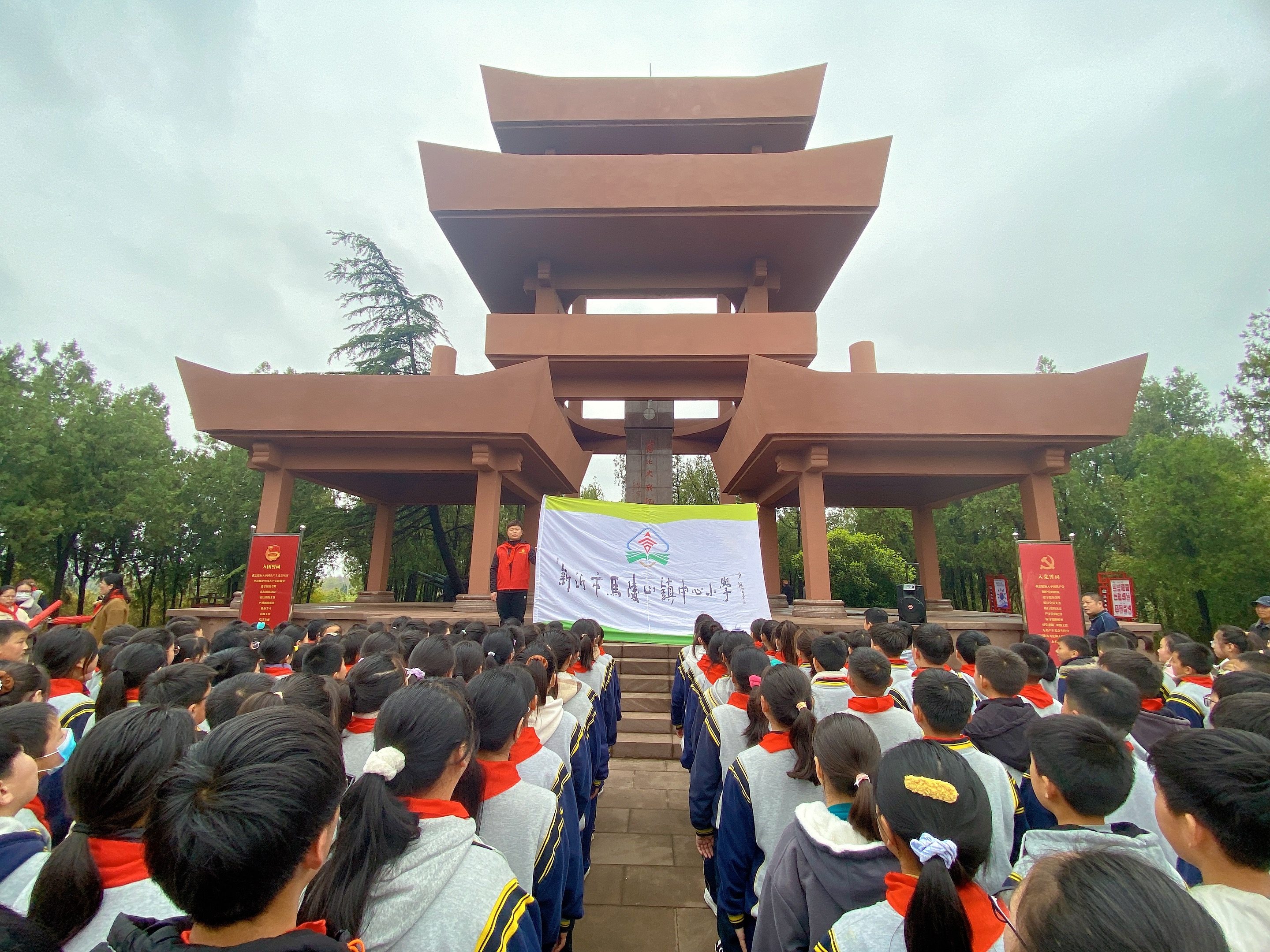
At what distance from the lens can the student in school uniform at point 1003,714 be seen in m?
2.59

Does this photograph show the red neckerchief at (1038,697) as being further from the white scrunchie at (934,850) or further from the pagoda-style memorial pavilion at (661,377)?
the pagoda-style memorial pavilion at (661,377)

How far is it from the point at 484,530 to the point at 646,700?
4.25 metres

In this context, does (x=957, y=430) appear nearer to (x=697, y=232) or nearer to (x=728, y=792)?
(x=697, y=232)

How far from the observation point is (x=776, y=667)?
252 centimetres

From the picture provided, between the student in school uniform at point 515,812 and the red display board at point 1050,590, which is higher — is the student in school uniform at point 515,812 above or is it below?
below

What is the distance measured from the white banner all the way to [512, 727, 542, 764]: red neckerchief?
5181 millimetres

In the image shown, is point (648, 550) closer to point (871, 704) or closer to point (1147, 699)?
point (871, 704)

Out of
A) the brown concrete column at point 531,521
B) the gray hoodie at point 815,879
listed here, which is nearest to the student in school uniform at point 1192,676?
the gray hoodie at point 815,879

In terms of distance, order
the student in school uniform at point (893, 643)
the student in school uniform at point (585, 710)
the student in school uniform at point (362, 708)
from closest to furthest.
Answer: the student in school uniform at point (362, 708)
the student in school uniform at point (585, 710)
the student in school uniform at point (893, 643)

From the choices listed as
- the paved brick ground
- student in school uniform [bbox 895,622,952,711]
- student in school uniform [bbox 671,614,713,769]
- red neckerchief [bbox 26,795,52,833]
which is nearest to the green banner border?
student in school uniform [bbox 671,614,713,769]

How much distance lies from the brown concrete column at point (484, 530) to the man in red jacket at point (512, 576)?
4.71 ft

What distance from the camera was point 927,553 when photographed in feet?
45.1

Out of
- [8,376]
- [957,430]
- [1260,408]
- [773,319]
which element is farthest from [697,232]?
[8,376]

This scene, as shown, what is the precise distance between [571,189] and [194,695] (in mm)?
11513
